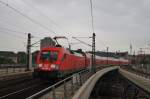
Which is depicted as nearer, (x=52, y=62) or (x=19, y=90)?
(x=19, y=90)

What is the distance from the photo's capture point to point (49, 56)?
29219 mm

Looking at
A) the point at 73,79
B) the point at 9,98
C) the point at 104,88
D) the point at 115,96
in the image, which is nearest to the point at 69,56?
the point at 73,79

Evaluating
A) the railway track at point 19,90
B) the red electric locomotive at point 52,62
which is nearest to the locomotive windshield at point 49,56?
the red electric locomotive at point 52,62

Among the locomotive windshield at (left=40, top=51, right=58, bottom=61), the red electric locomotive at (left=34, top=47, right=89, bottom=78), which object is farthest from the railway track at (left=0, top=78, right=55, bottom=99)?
the locomotive windshield at (left=40, top=51, right=58, bottom=61)

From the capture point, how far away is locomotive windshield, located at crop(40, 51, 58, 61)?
29125mm

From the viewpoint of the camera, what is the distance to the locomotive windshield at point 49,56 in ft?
95.6

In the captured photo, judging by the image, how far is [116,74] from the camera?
9638 cm

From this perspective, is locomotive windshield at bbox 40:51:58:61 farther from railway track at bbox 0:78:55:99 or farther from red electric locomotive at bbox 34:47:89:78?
railway track at bbox 0:78:55:99

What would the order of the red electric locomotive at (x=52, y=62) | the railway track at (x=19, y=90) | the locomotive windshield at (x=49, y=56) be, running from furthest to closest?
the locomotive windshield at (x=49, y=56) < the red electric locomotive at (x=52, y=62) < the railway track at (x=19, y=90)

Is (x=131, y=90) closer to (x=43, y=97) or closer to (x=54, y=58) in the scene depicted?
(x=54, y=58)

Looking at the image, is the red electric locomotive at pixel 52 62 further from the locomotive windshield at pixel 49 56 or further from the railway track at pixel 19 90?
the railway track at pixel 19 90

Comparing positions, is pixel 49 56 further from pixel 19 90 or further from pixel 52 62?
pixel 19 90

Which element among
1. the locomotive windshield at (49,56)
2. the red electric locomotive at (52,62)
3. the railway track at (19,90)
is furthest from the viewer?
the locomotive windshield at (49,56)

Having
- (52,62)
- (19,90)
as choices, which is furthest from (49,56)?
(19,90)
